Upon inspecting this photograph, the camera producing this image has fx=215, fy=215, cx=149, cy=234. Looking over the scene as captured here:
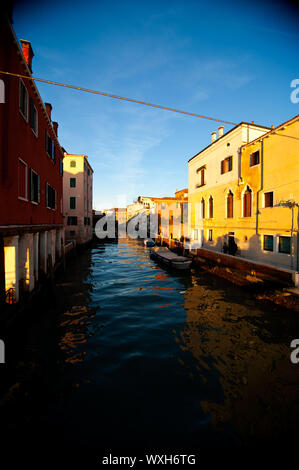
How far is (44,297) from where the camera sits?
1122 centimetres

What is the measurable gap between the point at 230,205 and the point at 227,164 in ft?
11.7

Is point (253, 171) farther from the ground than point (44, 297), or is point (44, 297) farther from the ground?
point (253, 171)

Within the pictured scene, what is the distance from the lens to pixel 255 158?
15.7m

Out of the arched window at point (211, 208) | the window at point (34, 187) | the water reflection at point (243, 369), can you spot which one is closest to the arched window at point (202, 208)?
the arched window at point (211, 208)

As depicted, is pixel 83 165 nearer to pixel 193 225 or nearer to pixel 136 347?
pixel 193 225

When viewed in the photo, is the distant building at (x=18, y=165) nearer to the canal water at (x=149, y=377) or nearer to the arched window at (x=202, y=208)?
the canal water at (x=149, y=377)

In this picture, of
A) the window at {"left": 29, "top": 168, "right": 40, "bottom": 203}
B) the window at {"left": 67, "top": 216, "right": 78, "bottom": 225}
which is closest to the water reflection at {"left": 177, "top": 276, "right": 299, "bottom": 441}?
the window at {"left": 29, "top": 168, "right": 40, "bottom": 203}

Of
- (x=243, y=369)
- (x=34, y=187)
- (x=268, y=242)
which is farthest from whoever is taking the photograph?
(x=268, y=242)

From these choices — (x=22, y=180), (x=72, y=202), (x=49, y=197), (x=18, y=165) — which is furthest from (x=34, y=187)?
(x=72, y=202)

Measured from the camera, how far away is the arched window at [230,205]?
1847cm

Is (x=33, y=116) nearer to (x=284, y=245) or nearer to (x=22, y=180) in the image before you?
(x=22, y=180)

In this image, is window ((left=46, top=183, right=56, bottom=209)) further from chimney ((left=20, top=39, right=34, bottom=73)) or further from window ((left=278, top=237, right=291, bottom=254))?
window ((left=278, top=237, right=291, bottom=254))
